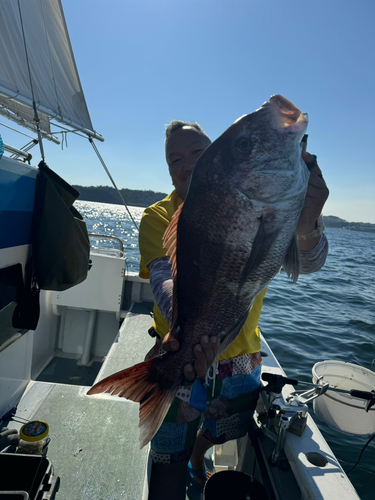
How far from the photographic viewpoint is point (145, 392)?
1575mm

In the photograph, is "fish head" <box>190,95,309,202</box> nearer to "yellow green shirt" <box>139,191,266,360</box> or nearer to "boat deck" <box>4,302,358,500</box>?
"yellow green shirt" <box>139,191,266,360</box>

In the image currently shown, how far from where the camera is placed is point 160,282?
6.02 ft

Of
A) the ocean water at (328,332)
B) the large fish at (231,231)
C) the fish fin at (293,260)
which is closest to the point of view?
the large fish at (231,231)

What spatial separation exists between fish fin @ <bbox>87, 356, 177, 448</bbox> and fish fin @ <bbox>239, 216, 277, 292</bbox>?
0.68m

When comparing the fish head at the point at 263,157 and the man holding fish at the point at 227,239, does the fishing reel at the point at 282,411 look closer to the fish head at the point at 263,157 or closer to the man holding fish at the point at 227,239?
the man holding fish at the point at 227,239

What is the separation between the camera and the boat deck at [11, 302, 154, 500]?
226cm

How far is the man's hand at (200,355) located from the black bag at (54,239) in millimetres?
1473

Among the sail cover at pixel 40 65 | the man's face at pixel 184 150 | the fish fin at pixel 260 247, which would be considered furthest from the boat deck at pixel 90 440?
the sail cover at pixel 40 65

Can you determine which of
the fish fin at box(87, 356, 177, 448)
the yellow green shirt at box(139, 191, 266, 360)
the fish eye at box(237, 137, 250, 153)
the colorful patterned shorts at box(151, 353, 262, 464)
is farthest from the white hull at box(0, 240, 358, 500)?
the fish eye at box(237, 137, 250, 153)

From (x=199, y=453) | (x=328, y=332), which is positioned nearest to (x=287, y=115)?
(x=199, y=453)

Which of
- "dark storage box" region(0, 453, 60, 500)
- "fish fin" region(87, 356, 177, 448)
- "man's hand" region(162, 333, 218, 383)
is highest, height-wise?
"man's hand" region(162, 333, 218, 383)

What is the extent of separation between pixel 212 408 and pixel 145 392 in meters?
0.84

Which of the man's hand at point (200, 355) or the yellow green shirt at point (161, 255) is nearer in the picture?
the man's hand at point (200, 355)

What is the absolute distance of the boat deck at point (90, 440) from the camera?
7.40ft
